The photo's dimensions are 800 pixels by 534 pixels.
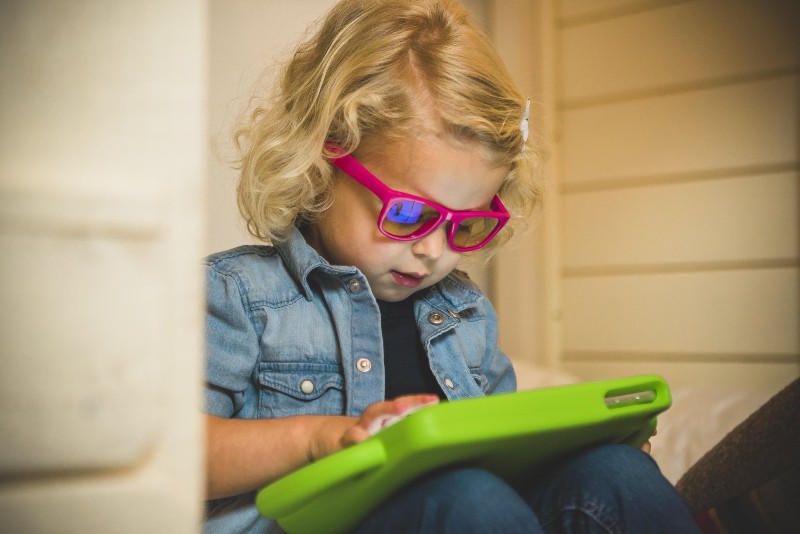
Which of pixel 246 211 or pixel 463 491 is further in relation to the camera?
pixel 246 211

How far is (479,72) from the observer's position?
94 centimetres

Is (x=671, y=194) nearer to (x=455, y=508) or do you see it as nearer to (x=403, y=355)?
(x=403, y=355)

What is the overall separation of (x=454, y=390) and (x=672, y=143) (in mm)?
1286

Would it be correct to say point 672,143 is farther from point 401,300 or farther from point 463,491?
point 463,491

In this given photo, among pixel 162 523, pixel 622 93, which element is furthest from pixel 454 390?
pixel 622 93

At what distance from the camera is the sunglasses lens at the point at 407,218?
2.83 ft

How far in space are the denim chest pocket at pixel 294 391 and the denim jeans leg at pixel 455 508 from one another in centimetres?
23

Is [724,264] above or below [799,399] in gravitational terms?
above

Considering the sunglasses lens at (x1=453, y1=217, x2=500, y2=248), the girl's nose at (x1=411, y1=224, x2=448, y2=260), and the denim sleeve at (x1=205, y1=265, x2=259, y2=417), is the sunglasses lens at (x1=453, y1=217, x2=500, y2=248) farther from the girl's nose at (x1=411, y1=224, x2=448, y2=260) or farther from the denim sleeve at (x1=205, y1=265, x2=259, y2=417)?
the denim sleeve at (x1=205, y1=265, x2=259, y2=417)

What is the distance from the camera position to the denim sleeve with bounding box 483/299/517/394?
1105 mm

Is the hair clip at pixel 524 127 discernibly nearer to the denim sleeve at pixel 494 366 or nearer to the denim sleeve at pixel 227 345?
the denim sleeve at pixel 494 366

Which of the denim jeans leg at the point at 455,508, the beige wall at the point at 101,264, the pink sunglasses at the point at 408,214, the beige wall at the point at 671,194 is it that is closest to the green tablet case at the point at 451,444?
the denim jeans leg at the point at 455,508

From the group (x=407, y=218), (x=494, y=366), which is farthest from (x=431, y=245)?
(x=494, y=366)

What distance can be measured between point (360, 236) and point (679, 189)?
132cm
